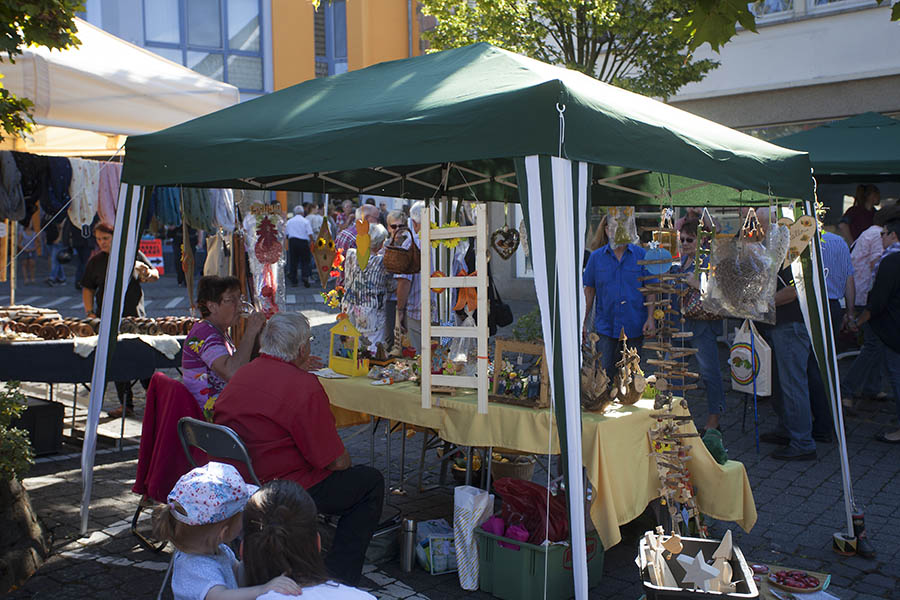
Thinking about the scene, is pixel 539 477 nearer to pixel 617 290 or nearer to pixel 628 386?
pixel 617 290

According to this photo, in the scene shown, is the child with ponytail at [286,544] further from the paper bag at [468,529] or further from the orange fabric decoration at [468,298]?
the orange fabric decoration at [468,298]

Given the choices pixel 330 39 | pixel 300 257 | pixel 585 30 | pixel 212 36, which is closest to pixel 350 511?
pixel 585 30

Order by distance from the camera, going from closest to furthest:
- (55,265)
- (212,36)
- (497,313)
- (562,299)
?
(562,299) < (497,313) < (55,265) < (212,36)

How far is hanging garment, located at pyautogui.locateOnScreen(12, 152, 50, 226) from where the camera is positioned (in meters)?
5.80

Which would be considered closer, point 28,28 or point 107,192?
point 28,28

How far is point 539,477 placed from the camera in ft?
18.5

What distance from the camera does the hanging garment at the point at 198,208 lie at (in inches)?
265

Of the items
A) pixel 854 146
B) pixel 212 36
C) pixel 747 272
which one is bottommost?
pixel 747 272

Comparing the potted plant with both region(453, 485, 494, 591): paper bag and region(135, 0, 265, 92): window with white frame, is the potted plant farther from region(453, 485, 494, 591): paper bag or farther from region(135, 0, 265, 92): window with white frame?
region(135, 0, 265, 92): window with white frame

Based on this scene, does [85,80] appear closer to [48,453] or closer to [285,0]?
[48,453]

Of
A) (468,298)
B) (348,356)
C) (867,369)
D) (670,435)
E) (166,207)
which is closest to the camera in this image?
(670,435)

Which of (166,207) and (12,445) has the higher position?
(166,207)

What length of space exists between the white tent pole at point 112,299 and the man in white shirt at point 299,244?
1166 centimetres

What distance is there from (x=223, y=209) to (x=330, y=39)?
58.3 feet
